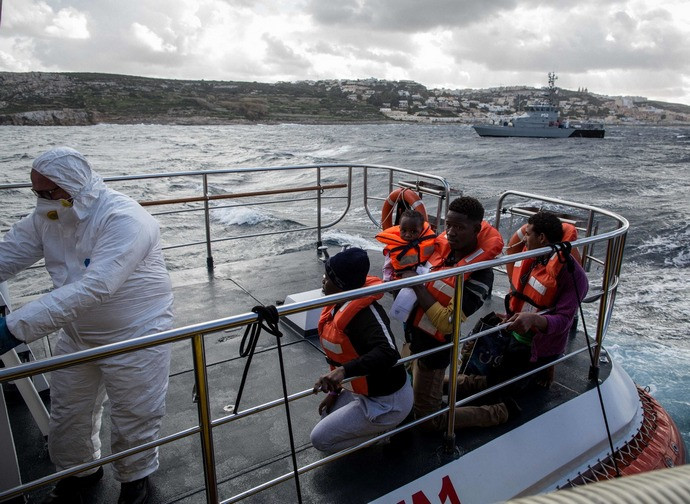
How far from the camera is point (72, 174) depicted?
92.1 inches

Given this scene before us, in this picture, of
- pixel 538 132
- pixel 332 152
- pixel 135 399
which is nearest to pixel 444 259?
pixel 135 399

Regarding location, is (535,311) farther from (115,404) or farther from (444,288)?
(115,404)

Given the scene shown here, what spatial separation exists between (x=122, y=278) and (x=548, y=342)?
2600 millimetres

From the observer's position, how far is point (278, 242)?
1508 cm

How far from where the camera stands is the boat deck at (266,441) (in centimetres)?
281

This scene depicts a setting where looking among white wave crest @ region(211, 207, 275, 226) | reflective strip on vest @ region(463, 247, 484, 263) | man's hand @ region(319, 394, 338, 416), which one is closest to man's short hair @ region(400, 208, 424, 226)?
reflective strip on vest @ region(463, 247, 484, 263)

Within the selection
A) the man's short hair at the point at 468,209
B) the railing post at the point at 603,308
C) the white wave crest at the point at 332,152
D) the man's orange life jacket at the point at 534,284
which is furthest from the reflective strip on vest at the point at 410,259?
the white wave crest at the point at 332,152

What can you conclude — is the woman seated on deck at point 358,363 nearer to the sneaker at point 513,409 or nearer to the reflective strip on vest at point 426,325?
the reflective strip on vest at point 426,325

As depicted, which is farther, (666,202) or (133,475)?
(666,202)

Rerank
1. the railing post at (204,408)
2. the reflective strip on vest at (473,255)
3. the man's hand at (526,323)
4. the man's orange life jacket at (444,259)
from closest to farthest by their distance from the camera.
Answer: the railing post at (204,408), the man's orange life jacket at (444,259), the man's hand at (526,323), the reflective strip on vest at (473,255)

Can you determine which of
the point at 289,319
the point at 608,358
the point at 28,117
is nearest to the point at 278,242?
the point at 289,319

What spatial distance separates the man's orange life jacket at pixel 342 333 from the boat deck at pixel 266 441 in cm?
55

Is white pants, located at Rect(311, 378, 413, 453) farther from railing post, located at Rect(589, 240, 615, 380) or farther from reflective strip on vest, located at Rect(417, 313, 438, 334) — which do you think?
railing post, located at Rect(589, 240, 615, 380)

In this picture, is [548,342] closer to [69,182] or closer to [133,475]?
[133,475]
